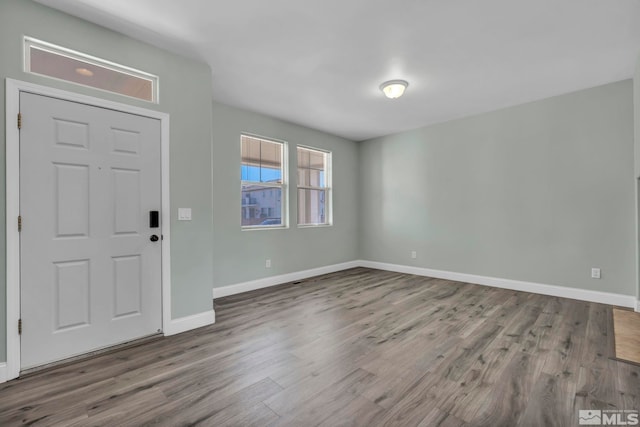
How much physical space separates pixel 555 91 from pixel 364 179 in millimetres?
3359

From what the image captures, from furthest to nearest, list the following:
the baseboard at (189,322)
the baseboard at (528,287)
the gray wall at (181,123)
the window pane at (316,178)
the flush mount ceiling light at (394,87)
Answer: the window pane at (316,178)
the baseboard at (528,287)
the flush mount ceiling light at (394,87)
the baseboard at (189,322)
the gray wall at (181,123)

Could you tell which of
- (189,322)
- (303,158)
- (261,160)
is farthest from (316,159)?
(189,322)

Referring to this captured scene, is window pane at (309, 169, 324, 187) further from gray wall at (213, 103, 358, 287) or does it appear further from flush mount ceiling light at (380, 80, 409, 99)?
flush mount ceiling light at (380, 80, 409, 99)

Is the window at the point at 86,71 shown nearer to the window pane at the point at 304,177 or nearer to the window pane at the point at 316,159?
the window pane at the point at 304,177

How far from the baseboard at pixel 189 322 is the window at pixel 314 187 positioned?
98.1 inches

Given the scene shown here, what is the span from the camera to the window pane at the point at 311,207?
5.29m

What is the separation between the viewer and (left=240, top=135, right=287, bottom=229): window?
4484mm

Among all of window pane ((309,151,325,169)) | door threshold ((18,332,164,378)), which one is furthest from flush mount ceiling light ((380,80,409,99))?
door threshold ((18,332,164,378))

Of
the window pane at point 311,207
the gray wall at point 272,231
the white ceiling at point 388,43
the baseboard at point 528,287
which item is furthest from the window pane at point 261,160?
the baseboard at point 528,287

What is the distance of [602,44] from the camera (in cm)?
271

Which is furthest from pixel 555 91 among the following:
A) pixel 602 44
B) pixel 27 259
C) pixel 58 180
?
pixel 27 259

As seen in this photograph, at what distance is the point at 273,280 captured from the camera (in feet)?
15.4

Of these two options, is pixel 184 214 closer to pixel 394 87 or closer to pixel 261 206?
pixel 261 206

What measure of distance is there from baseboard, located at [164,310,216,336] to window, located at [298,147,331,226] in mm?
2492
